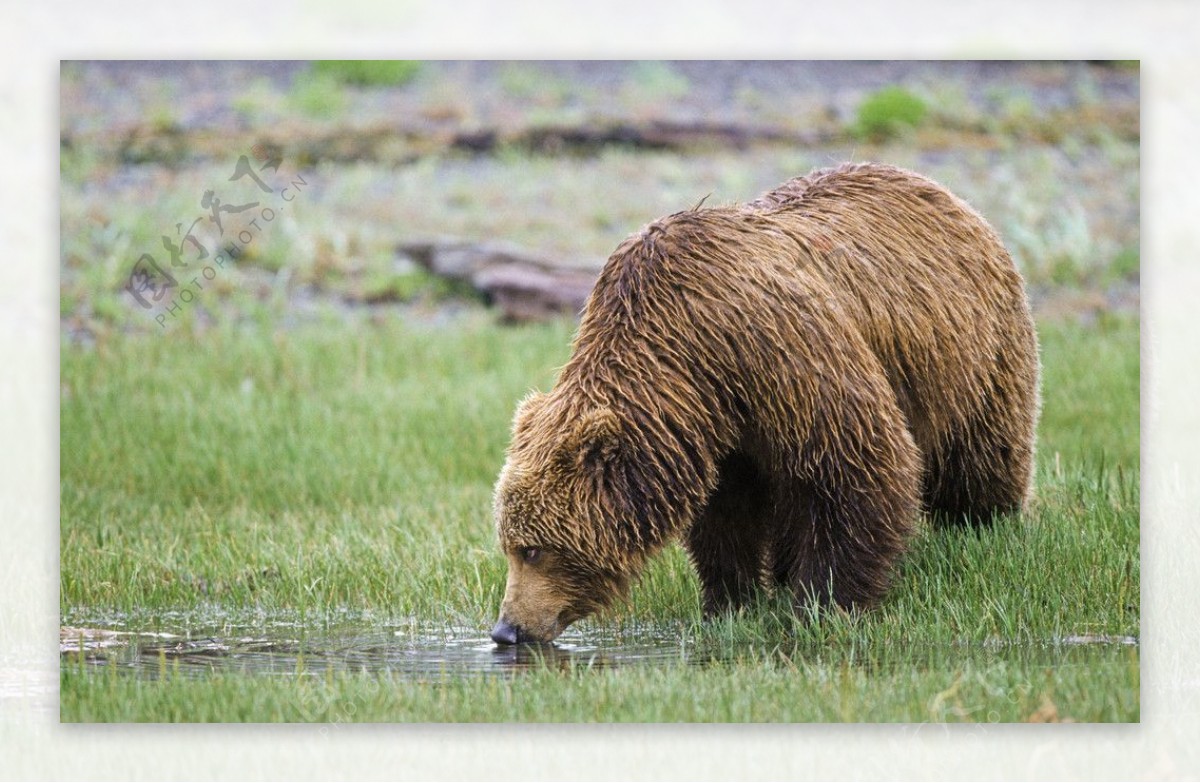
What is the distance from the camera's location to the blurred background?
8.31 metres

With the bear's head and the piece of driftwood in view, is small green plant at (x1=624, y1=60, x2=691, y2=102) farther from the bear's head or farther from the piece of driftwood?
the bear's head

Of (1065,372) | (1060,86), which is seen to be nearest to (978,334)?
(1060,86)

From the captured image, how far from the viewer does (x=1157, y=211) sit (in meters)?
7.34

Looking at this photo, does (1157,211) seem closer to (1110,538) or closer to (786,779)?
(1110,538)

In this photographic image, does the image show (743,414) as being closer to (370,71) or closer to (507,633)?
(507,633)

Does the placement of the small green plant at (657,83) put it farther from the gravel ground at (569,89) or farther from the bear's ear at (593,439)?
the bear's ear at (593,439)

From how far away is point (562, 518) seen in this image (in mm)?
6145

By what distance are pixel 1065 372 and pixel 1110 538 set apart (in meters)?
2.39

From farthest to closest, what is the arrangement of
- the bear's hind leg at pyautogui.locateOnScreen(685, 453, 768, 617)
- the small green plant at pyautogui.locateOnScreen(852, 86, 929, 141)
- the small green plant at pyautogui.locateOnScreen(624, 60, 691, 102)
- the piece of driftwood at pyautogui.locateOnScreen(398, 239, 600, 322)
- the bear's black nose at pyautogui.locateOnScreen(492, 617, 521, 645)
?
1. the piece of driftwood at pyautogui.locateOnScreen(398, 239, 600, 322)
2. the small green plant at pyautogui.locateOnScreen(852, 86, 929, 141)
3. the small green plant at pyautogui.locateOnScreen(624, 60, 691, 102)
4. the bear's hind leg at pyautogui.locateOnScreen(685, 453, 768, 617)
5. the bear's black nose at pyautogui.locateOnScreen(492, 617, 521, 645)

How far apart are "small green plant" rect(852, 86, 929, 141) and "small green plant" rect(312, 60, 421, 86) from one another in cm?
246

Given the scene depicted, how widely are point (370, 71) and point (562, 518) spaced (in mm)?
3291

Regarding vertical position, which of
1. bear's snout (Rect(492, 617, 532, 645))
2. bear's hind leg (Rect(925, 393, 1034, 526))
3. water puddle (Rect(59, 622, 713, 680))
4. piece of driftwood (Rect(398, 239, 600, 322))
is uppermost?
piece of driftwood (Rect(398, 239, 600, 322))

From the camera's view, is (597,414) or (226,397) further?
(226,397)

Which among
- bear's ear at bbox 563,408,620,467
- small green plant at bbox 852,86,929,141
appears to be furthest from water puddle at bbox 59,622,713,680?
small green plant at bbox 852,86,929,141
